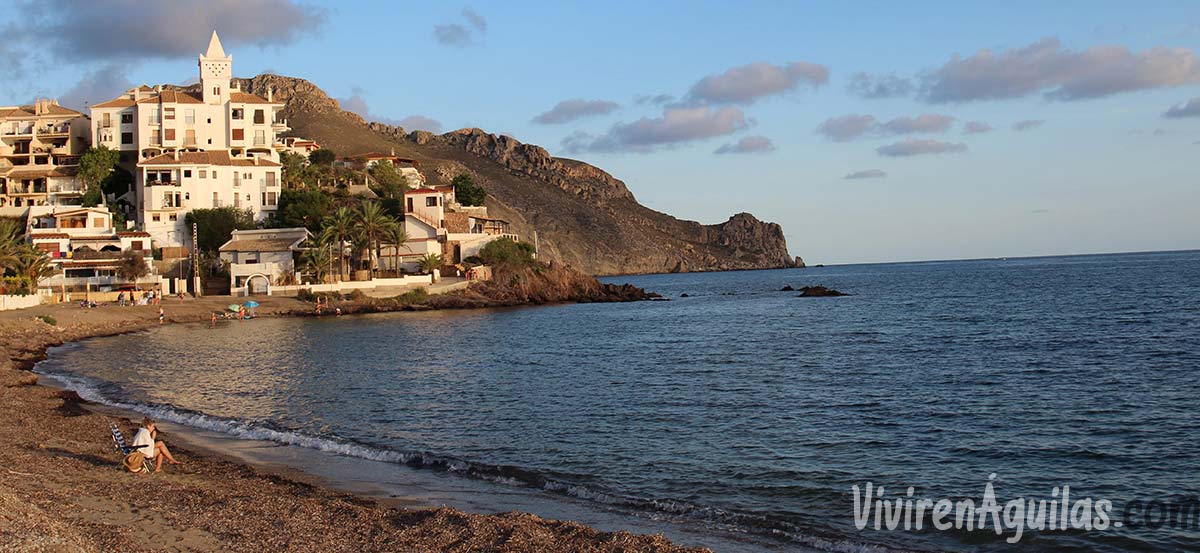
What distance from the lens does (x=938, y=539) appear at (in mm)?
14102

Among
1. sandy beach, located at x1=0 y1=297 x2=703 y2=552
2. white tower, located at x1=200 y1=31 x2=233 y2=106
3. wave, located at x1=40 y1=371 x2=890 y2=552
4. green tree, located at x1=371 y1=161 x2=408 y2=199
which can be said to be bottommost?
wave, located at x1=40 y1=371 x2=890 y2=552

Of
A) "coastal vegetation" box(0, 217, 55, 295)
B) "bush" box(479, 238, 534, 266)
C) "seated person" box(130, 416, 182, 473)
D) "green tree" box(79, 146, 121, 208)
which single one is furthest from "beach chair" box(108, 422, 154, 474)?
"green tree" box(79, 146, 121, 208)

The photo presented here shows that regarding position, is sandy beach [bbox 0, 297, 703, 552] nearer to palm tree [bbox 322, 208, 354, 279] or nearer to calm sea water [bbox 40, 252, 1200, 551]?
calm sea water [bbox 40, 252, 1200, 551]

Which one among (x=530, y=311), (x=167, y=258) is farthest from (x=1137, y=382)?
(x=167, y=258)

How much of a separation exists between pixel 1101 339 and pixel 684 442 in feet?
104

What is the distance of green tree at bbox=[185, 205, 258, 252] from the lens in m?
85.6

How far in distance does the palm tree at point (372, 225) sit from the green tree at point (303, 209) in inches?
242

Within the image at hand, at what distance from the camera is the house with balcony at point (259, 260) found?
8025 centimetres

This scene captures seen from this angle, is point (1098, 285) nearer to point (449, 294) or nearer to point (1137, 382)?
point (449, 294)

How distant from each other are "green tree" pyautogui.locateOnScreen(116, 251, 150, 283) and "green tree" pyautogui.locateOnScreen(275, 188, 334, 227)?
15.4 m

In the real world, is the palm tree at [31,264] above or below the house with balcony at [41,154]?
below

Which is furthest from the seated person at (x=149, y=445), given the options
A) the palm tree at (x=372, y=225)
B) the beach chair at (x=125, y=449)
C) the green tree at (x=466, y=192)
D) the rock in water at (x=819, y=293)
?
the green tree at (x=466, y=192)

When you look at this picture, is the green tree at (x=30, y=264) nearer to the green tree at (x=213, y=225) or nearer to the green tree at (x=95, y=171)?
the green tree at (x=213, y=225)

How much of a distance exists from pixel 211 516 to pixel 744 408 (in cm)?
1617
